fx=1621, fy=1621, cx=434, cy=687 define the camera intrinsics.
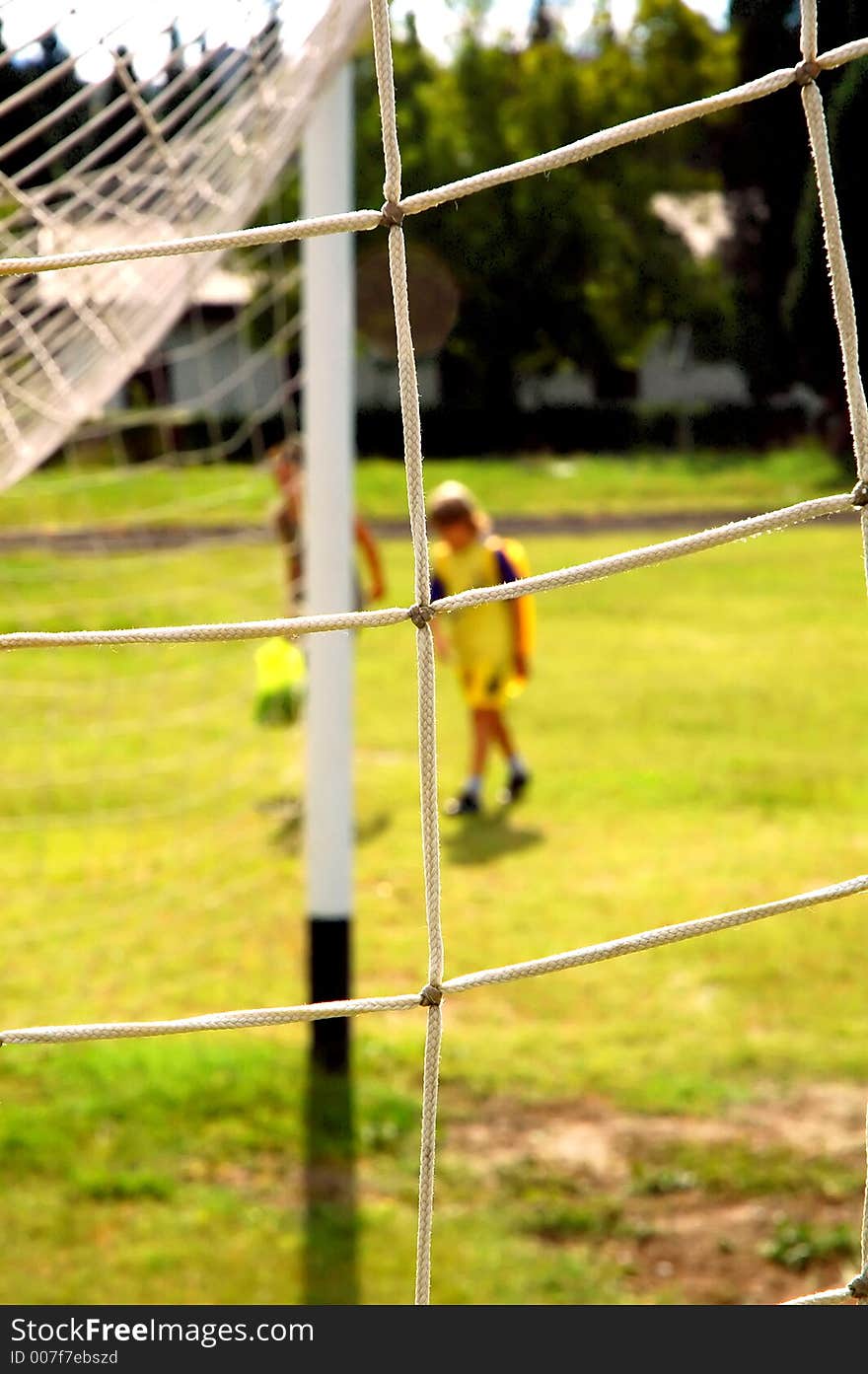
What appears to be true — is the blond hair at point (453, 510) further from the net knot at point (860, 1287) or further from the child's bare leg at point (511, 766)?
the net knot at point (860, 1287)

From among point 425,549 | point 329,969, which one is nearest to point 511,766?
point 329,969

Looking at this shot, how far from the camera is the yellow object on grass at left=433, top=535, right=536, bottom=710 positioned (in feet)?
20.8

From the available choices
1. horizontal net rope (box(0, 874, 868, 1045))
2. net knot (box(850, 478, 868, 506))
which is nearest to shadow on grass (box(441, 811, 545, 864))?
horizontal net rope (box(0, 874, 868, 1045))

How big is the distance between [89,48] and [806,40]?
3.85ft

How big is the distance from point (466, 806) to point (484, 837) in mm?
366

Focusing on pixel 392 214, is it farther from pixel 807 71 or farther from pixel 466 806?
pixel 466 806

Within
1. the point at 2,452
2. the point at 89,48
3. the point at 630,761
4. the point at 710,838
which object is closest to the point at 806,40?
the point at 89,48

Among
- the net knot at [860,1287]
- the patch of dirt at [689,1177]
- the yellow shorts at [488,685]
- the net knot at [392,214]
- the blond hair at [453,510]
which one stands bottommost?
the patch of dirt at [689,1177]

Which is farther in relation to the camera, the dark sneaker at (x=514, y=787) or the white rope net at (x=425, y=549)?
the dark sneaker at (x=514, y=787)

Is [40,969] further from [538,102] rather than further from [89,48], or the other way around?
[538,102]

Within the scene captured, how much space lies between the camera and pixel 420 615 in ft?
5.42

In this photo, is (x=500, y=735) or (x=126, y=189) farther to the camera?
(x=500, y=735)

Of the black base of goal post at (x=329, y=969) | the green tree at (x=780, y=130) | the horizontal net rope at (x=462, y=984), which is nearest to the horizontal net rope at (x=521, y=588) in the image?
the horizontal net rope at (x=462, y=984)

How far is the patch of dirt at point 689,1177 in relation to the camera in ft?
9.83
